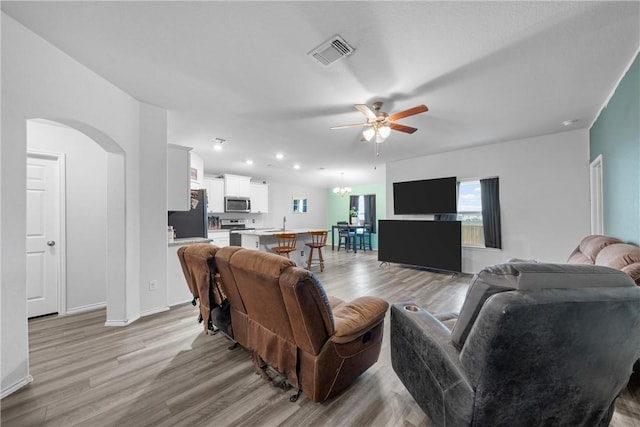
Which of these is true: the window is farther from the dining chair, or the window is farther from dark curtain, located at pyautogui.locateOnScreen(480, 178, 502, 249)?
the dining chair

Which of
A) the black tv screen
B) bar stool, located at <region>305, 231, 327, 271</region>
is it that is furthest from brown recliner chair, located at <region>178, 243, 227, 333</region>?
the black tv screen

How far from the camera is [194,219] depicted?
400 centimetres

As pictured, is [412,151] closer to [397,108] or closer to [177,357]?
[397,108]

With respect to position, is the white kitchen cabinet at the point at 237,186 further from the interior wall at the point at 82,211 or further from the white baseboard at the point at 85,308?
the white baseboard at the point at 85,308

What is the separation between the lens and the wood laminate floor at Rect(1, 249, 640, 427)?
60.1 inches

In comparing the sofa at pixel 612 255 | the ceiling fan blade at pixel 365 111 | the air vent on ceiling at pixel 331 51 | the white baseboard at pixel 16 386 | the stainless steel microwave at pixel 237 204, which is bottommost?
the white baseboard at pixel 16 386

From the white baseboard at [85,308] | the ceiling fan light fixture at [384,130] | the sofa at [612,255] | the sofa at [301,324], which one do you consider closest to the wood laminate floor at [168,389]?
the sofa at [301,324]

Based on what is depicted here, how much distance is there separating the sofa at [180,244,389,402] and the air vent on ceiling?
165 cm

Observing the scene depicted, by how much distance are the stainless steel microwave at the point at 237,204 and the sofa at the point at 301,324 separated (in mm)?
5497

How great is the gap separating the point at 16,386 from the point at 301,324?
2.12m

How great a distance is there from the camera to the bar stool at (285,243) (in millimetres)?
4922

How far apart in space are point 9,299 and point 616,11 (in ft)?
14.8

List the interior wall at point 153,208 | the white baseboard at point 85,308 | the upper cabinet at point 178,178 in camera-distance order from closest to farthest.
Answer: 1. the interior wall at point 153,208
2. the white baseboard at point 85,308
3. the upper cabinet at point 178,178

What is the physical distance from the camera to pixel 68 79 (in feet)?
7.00
